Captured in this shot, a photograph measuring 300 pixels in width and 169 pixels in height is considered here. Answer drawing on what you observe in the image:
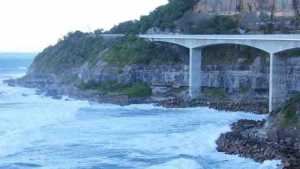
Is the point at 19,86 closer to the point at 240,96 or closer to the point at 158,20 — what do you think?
the point at 158,20

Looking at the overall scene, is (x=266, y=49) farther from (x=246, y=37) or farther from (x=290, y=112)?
(x=290, y=112)

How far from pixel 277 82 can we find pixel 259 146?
17.2 m

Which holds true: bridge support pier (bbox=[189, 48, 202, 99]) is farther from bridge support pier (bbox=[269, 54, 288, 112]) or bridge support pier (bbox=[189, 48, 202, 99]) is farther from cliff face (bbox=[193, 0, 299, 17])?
cliff face (bbox=[193, 0, 299, 17])

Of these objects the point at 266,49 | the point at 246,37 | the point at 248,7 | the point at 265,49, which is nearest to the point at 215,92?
the point at 246,37

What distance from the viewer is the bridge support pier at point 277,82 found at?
59125mm

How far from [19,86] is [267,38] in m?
51.4

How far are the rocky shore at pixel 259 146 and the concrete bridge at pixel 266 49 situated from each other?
905 cm

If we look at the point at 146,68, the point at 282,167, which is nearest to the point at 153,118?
the point at 146,68

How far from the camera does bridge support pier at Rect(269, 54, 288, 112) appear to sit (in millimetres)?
59125

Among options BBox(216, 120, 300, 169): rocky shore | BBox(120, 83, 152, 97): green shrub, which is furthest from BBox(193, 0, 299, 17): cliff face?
BBox(216, 120, 300, 169): rocky shore

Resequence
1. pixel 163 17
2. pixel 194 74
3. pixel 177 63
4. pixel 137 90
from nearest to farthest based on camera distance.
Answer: pixel 194 74, pixel 137 90, pixel 177 63, pixel 163 17

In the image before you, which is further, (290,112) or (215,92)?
(215,92)

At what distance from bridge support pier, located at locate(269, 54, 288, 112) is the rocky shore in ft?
29.9

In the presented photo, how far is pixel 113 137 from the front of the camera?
50.2 m
